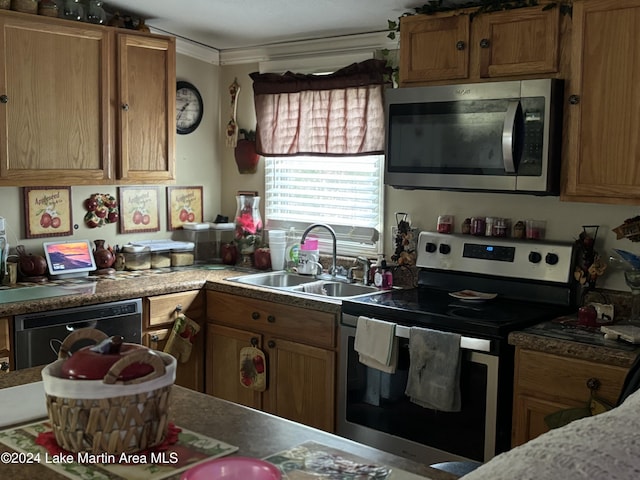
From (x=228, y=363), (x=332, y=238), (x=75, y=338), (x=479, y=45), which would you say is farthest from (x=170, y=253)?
(x=75, y=338)

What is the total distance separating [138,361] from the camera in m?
1.37

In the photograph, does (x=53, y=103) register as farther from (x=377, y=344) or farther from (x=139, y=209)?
(x=377, y=344)

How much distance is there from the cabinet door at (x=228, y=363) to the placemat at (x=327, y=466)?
2292mm

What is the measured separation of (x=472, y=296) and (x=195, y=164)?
2.09 meters

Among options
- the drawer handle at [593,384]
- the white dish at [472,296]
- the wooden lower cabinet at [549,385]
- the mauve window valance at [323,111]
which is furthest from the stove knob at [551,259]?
the mauve window valance at [323,111]

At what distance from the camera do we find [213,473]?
3.99 ft

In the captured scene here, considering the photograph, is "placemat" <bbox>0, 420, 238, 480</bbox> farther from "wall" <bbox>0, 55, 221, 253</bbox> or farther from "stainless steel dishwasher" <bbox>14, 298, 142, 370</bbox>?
"wall" <bbox>0, 55, 221, 253</bbox>

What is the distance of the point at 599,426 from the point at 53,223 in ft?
12.5

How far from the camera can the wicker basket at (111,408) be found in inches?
52.3

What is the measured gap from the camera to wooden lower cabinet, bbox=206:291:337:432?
347cm

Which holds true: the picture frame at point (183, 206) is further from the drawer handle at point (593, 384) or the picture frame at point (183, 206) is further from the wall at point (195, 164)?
the drawer handle at point (593, 384)

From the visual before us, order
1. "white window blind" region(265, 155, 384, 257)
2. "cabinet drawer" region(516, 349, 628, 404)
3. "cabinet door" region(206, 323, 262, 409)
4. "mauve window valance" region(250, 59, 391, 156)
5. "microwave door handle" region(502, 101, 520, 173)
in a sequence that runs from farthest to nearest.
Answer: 1. "white window blind" region(265, 155, 384, 257)
2. "mauve window valance" region(250, 59, 391, 156)
3. "cabinet door" region(206, 323, 262, 409)
4. "microwave door handle" region(502, 101, 520, 173)
5. "cabinet drawer" region(516, 349, 628, 404)

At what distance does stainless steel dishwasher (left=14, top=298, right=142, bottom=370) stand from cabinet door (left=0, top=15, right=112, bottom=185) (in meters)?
0.67

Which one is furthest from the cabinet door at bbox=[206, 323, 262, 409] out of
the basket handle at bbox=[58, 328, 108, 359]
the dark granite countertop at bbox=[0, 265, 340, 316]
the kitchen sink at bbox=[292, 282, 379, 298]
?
the basket handle at bbox=[58, 328, 108, 359]
